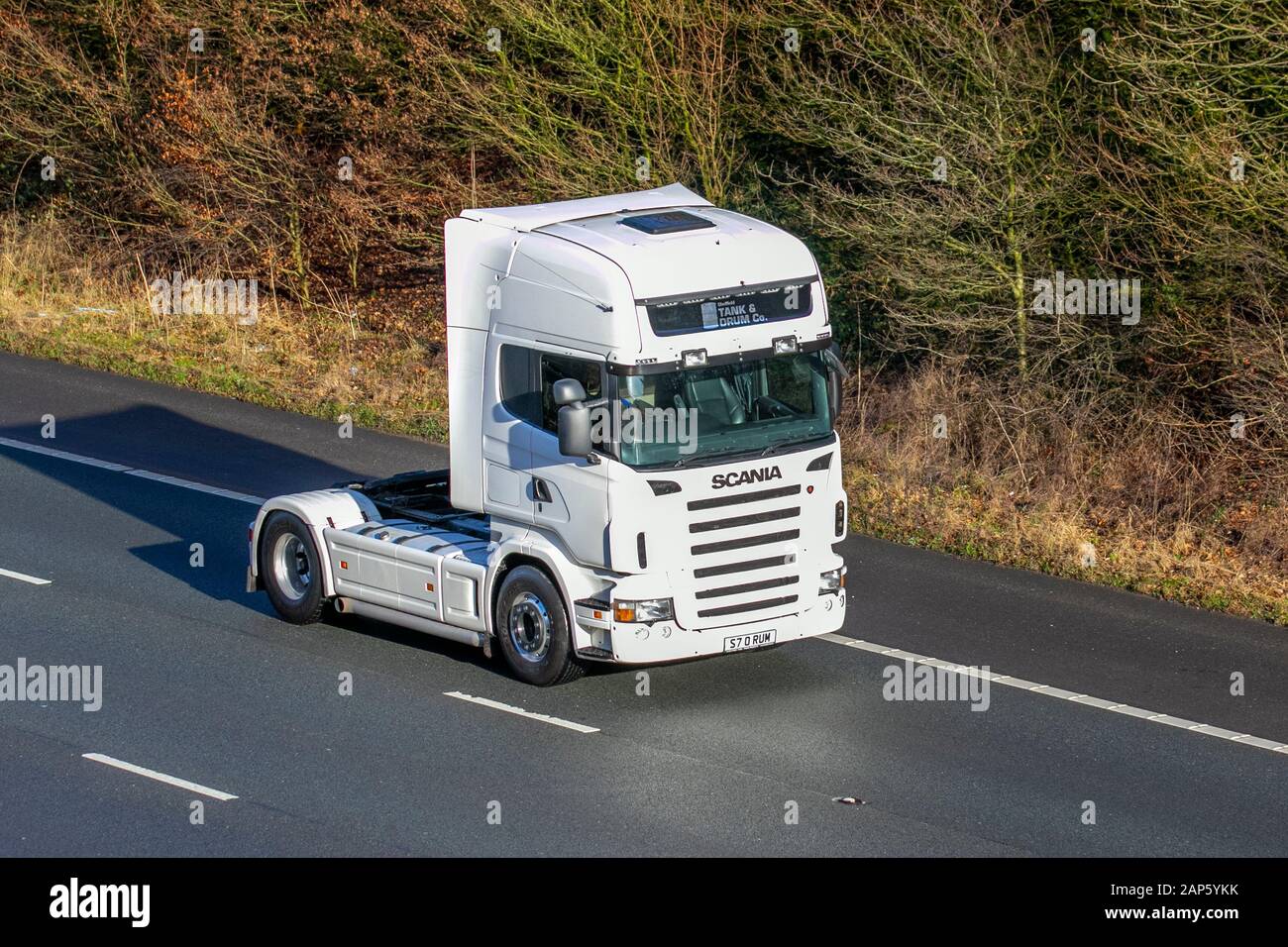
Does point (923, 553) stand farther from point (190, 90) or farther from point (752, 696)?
point (190, 90)

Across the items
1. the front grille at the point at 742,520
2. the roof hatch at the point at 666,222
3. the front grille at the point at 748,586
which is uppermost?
the roof hatch at the point at 666,222

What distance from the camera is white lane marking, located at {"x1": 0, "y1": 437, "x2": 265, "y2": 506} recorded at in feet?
57.1

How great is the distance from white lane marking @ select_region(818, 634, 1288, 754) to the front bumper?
1395 mm

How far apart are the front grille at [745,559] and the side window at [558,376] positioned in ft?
3.40

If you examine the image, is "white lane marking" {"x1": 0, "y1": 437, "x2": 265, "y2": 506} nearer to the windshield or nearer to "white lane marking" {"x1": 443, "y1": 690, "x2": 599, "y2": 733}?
"white lane marking" {"x1": 443, "y1": 690, "x2": 599, "y2": 733}

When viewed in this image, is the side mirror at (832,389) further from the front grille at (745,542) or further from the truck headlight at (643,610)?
the truck headlight at (643,610)

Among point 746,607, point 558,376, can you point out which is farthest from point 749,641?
point 558,376

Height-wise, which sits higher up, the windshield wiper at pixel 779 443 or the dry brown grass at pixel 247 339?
the windshield wiper at pixel 779 443

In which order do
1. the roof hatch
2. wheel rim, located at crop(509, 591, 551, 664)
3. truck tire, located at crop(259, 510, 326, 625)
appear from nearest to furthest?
wheel rim, located at crop(509, 591, 551, 664), the roof hatch, truck tire, located at crop(259, 510, 326, 625)

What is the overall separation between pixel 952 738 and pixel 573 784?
8.42 feet

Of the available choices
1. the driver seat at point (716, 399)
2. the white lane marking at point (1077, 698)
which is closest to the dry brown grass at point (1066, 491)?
the white lane marking at point (1077, 698)

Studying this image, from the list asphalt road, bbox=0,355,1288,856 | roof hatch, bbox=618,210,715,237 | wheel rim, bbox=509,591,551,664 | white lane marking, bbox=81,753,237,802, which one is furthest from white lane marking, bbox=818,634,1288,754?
white lane marking, bbox=81,753,237,802

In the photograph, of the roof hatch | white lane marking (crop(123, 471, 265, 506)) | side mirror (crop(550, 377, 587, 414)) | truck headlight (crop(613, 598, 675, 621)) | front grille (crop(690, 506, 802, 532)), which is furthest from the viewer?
white lane marking (crop(123, 471, 265, 506))

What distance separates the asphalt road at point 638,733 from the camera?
9750 millimetres
